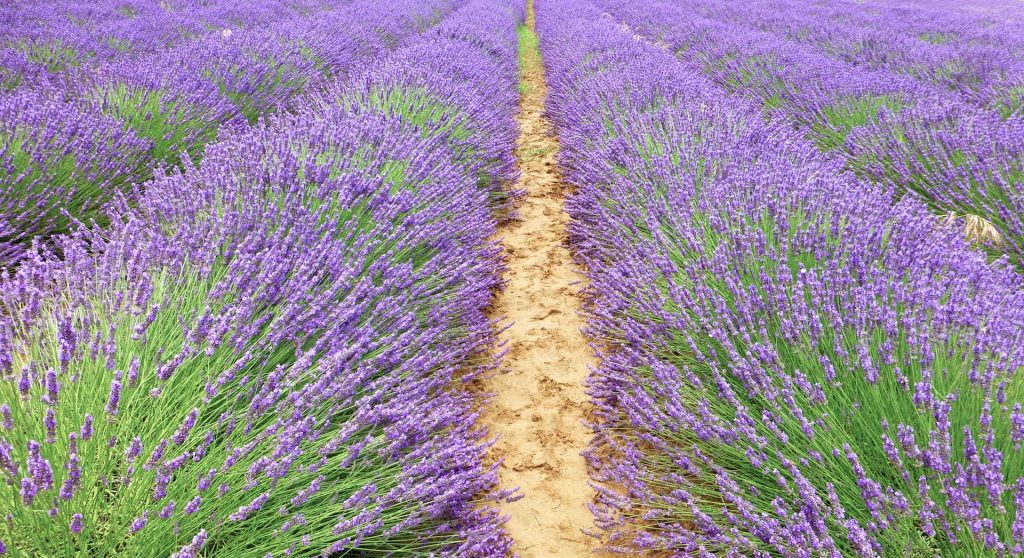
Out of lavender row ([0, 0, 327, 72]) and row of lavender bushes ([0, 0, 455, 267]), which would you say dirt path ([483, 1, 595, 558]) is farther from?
lavender row ([0, 0, 327, 72])

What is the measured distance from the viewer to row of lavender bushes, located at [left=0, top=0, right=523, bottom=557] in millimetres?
1188

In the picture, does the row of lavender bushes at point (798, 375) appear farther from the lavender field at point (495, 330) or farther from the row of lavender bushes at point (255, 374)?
the row of lavender bushes at point (255, 374)

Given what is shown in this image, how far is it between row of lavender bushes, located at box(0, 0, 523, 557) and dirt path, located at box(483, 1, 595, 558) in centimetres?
17

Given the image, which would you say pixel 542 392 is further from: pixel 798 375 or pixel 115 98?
pixel 115 98

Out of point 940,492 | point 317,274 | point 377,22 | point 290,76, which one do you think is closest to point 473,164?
point 317,274

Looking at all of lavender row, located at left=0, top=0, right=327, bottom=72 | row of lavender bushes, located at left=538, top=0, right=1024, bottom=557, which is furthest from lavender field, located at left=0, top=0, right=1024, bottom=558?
lavender row, located at left=0, top=0, right=327, bottom=72

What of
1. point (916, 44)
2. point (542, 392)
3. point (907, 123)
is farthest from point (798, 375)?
point (916, 44)

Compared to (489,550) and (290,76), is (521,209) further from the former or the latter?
(489,550)

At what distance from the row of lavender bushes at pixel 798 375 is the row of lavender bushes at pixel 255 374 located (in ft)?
1.90

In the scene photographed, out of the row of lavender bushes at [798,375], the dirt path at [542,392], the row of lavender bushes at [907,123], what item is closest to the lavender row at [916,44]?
the row of lavender bushes at [907,123]

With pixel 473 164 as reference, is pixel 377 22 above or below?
above

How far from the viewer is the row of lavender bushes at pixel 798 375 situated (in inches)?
51.9

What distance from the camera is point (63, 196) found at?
3.01 meters

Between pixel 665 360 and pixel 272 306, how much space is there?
138 cm
